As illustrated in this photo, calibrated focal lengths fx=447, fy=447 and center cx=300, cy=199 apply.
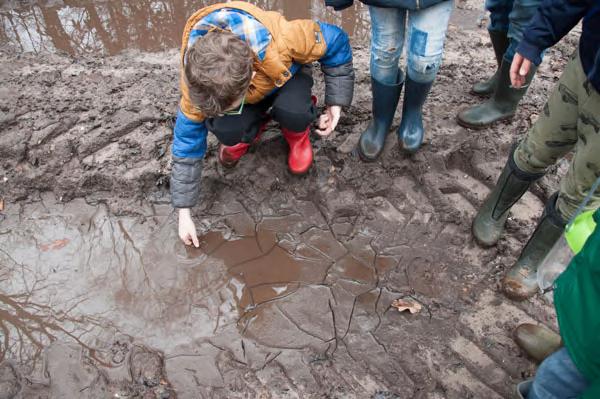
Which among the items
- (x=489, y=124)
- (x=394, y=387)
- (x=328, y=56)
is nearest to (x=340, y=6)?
(x=328, y=56)

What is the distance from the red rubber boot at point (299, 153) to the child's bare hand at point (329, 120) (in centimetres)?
8

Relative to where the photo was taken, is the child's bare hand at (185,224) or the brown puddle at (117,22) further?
the brown puddle at (117,22)

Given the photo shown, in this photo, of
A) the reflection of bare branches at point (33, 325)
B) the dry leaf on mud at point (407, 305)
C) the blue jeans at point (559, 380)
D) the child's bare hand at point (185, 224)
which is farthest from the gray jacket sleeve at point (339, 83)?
the reflection of bare branches at point (33, 325)

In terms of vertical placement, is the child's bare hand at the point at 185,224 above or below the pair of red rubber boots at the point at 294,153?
below

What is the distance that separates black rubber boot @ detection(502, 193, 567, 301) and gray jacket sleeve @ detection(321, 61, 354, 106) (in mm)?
1114

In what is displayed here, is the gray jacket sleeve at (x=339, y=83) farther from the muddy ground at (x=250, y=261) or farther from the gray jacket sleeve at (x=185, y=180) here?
the gray jacket sleeve at (x=185, y=180)

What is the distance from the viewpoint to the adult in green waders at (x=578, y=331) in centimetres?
114

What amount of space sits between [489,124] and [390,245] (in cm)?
101

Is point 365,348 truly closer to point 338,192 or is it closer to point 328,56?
point 338,192

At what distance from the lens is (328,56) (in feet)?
7.51

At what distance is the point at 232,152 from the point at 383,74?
Answer: 93cm

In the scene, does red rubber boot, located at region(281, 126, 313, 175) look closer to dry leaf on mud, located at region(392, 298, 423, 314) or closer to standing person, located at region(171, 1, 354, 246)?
standing person, located at region(171, 1, 354, 246)

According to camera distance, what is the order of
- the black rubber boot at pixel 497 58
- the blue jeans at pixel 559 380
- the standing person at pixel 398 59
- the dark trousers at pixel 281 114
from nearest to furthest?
the blue jeans at pixel 559 380
the standing person at pixel 398 59
the dark trousers at pixel 281 114
the black rubber boot at pixel 497 58

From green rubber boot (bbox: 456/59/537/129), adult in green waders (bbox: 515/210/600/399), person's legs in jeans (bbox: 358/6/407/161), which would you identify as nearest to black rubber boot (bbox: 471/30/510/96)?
A: green rubber boot (bbox: 456/59/537/129)
